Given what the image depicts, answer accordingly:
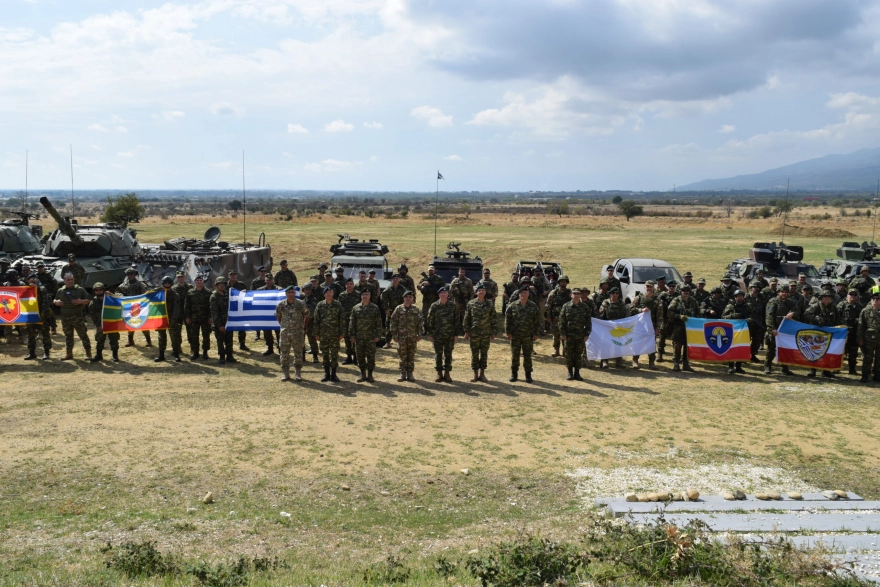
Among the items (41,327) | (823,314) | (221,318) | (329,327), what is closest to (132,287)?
(41,327)

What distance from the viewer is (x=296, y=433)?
9.25m

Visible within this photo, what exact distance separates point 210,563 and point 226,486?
6.06 ft

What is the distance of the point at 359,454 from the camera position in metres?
8.51

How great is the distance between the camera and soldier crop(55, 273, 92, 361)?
1345 cm

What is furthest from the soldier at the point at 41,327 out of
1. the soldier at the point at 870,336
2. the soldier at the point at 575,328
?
the soldier at the point at 870,336

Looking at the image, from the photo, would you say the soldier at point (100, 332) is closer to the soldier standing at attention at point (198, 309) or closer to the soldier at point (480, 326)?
the soldier standing at attention at point (198, 309)

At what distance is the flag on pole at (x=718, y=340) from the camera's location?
12836 millimetres

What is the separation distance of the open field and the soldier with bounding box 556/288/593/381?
1.34 ft

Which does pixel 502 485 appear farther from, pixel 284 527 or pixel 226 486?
pixel 226 486

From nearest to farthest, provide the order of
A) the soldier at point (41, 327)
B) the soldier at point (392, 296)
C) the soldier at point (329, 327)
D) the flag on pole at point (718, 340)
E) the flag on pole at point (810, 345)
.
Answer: the soldier at point (329, 327) → the flag on pole at point (810, 345) → the flag on pole at point (718, 340) → the soldier at point (41, 327) → the soldier at point (392, 296)

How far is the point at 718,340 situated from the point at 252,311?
9.14 meters

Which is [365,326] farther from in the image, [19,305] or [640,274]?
[640,274]

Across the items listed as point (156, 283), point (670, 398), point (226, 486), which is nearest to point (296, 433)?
point (226, 486)

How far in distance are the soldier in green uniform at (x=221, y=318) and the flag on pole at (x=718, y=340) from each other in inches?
356
